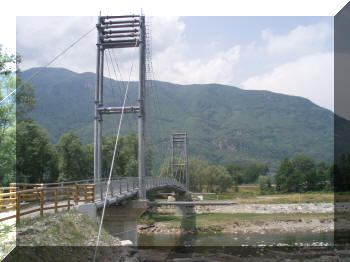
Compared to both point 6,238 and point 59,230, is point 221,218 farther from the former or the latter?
point 6,238

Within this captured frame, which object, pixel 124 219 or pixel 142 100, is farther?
pixel 124 219

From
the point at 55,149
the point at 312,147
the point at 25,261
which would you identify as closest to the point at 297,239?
the point at 55,149

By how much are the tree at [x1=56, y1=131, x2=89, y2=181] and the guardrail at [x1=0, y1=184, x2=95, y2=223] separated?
21.9m

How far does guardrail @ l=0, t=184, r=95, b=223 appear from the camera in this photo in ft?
27.1

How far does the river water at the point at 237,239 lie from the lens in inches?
1024

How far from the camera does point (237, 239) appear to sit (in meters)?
28.3

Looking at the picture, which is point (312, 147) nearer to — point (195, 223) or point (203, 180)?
point (203, 180)

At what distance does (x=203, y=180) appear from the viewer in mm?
60969

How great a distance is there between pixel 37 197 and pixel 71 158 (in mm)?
25449

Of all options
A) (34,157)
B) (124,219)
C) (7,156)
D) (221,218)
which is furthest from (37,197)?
(221,218)

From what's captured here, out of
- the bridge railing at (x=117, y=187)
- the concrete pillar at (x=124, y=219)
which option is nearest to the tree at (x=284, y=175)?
the bridge railing at (x=117, y=187)

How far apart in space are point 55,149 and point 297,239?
70.1ft

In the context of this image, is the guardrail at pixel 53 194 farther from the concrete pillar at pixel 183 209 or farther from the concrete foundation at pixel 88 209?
the concrete pillar at pixel 183 209

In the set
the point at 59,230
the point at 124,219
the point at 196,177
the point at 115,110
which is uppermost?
the point at 115,110
